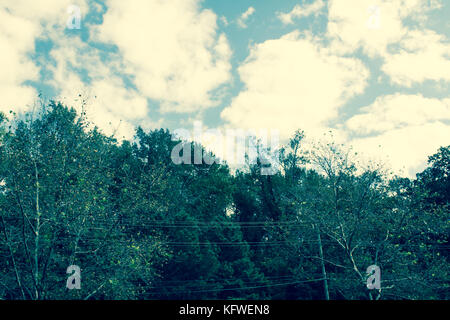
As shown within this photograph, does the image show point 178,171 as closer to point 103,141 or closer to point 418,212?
point 103,141

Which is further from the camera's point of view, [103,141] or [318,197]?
[318,197]

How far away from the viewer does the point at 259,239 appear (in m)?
42.8

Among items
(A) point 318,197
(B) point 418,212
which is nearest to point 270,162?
(A) point 318,197

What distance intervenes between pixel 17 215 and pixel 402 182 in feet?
71.3

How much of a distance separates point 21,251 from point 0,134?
654 centimetres

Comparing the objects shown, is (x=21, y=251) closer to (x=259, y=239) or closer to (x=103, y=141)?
(x=103, y=141)

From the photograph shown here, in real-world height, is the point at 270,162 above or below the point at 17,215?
above

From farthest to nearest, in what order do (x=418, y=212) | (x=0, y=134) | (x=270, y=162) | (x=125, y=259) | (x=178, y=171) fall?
(x=178, y=171)
(x=270, y=162)
(x=418, y=212)
(x=125, y=259)
(x=0, y=134)

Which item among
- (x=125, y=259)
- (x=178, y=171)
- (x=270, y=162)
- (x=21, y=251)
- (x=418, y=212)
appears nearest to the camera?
(x=125, y=259)

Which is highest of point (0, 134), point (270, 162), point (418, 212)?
point (270, 162)
